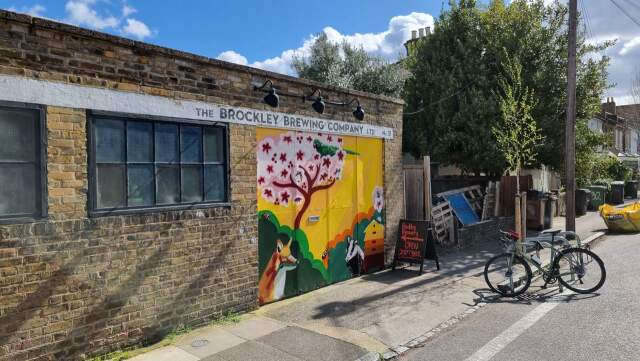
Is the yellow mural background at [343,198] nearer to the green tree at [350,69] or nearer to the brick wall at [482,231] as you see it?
the brick wall at [482,231]

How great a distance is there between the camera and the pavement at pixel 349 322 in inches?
201

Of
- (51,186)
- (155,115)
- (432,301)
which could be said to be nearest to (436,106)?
(432,301)

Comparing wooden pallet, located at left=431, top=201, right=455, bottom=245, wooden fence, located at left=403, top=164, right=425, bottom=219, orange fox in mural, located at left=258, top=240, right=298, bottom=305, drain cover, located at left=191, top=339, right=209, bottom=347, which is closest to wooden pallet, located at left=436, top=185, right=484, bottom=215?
wooden pallet, located at left=431, top=201, right=455, bottom=245

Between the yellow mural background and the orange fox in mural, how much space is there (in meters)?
0.47

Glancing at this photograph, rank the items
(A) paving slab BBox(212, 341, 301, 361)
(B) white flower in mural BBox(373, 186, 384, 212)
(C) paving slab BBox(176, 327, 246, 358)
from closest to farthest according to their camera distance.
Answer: (A) paving slab BBox(212, 341, 301, 361)
(C) paving slab BBox(176, 327, 246, 358)
(B) white flower in mural BBox(373, 186, 384, 212)

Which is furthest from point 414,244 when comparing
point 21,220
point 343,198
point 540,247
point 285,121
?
point 21,220

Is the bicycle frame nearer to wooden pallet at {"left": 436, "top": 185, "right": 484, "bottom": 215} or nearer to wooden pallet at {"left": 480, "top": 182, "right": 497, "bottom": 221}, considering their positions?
wooden pallet at {"left": 480, "top": 182, "right": 497, "bottom": 221}

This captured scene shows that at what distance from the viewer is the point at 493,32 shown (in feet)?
49.3

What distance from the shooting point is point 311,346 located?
17.3 ft

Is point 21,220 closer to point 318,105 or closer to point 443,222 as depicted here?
point 318,105

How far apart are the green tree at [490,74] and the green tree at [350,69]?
3417mm

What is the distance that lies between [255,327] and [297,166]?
271 cm

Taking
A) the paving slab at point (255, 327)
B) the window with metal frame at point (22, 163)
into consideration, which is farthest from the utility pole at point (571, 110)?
the window with metal frame at point (22, 163)

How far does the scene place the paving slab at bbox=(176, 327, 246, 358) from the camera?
515 cm
